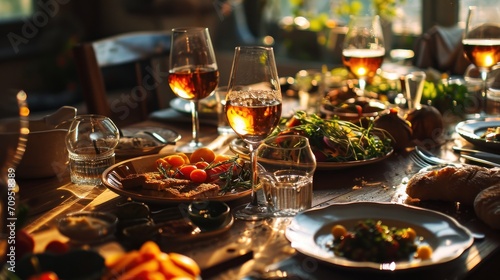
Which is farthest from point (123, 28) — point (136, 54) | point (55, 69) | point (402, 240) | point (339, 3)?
point (402, 240)

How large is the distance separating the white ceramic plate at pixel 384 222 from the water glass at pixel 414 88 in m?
0.83

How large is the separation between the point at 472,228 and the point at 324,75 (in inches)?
44.9

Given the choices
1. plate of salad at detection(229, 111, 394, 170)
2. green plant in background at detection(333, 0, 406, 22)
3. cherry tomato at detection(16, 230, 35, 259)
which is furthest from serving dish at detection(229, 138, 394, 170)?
green plant in background at detection(333, 0, 406, 22)

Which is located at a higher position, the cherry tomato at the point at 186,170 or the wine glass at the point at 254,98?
the wine glass at the point at 254,98

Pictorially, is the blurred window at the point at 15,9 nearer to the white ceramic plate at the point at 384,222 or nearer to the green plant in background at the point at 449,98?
the green plant in background at the point at 449,98

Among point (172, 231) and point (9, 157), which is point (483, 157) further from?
point (9, 157)

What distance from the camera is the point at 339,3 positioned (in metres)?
4.14

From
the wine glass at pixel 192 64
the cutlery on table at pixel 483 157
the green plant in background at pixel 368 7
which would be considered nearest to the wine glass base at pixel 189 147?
the wine glass at pixel 192 64

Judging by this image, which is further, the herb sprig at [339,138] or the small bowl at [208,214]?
the herb sprig at [339,138]

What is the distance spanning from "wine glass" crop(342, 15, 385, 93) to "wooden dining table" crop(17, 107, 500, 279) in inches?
18.5

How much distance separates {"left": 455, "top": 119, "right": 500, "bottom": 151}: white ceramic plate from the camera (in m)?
1.67

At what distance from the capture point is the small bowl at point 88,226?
41.5 inches

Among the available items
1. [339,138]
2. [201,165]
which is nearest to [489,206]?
[339,138]

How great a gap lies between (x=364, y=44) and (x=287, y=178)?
2.85ft
